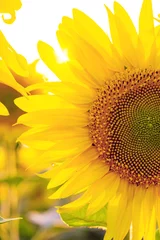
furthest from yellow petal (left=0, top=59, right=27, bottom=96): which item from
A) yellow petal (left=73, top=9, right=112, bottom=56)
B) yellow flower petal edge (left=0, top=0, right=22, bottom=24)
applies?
yellow petal (left=73, top=9, right=112, bottom=56)

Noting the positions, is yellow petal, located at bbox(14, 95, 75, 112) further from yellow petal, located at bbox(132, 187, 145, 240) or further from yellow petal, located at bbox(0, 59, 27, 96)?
yellow petal, located at bbox(132, 187, 145, 240)

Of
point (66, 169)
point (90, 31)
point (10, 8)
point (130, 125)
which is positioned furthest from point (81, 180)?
point (10, 8)

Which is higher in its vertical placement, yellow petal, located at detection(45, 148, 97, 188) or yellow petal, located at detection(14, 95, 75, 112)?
yellow petal, located at detection(14, 95, 75, 112)

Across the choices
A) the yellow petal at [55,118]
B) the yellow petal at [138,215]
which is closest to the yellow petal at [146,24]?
the yellow petal at [55,118]

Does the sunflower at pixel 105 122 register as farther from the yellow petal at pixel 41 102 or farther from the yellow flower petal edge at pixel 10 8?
the yellow flower petal edge at pixel 10 8

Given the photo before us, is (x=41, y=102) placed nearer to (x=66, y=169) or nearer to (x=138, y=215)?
(x=66, y=169)

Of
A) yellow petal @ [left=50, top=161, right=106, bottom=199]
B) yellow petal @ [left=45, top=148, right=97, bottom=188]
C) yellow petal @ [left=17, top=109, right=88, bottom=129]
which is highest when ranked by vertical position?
yellow petal @ [left=17, top=109, right=88, bottom=129]

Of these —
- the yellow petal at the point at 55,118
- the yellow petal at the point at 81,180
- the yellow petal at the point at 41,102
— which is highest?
the yellow petal at the point at 41,102
